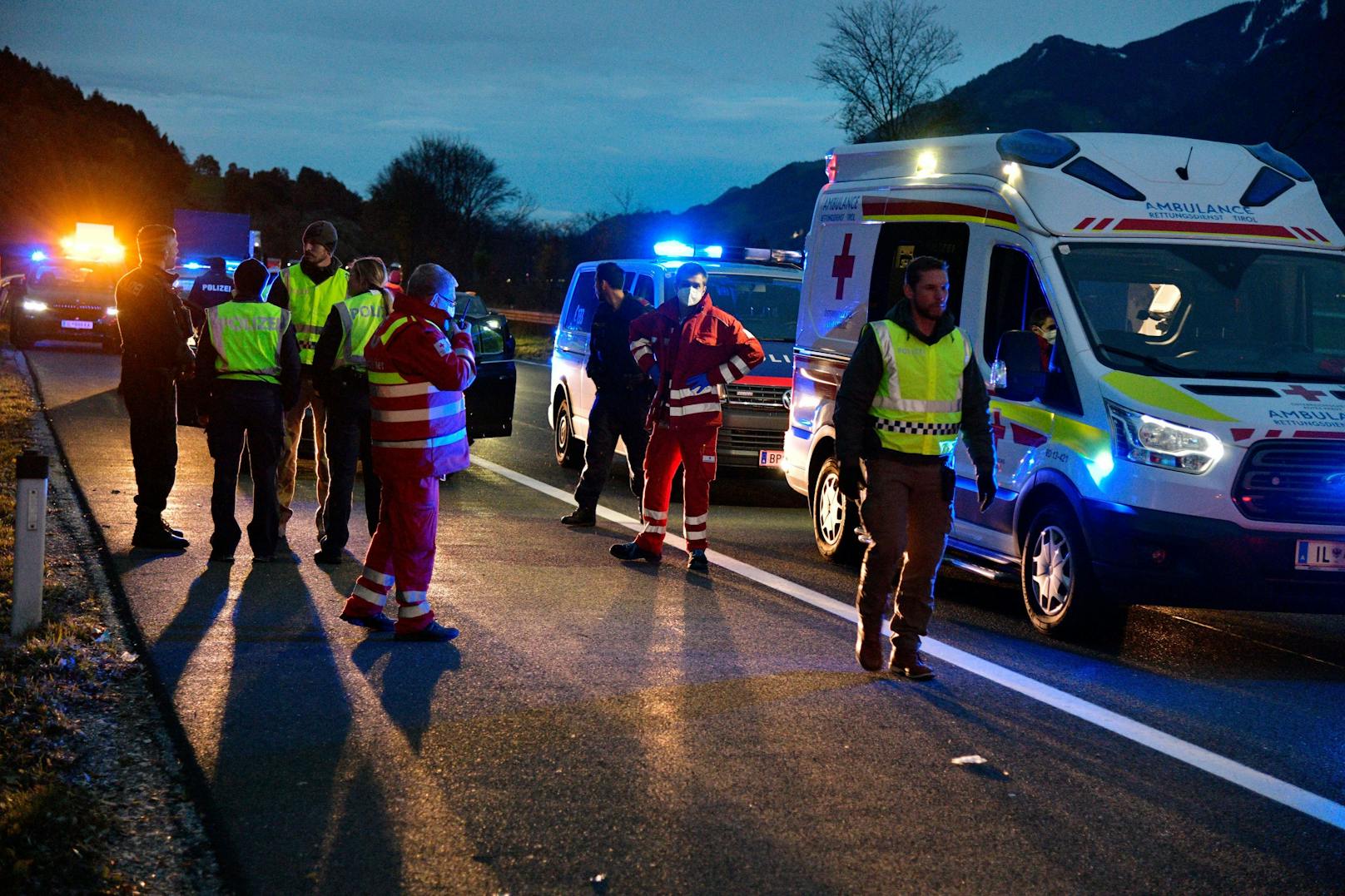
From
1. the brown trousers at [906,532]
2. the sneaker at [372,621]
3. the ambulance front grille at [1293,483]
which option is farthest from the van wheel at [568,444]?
the ambulance front grille at [1293,483]

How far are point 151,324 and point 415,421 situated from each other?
3.20m

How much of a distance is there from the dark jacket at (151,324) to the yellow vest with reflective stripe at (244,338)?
0.73 m

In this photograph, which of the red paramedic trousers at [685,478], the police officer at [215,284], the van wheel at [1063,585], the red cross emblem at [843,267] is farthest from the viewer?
the police officer at [215,284]

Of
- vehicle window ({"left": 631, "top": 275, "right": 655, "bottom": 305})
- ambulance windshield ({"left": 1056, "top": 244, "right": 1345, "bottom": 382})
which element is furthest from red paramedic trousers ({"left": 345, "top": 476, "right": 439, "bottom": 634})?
vehicle window ({"left": 631, "top": 275, "right": 655, "bottom": 305})

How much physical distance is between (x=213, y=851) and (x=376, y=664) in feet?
7.61

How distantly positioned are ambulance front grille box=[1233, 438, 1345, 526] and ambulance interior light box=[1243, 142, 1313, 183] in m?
2.33

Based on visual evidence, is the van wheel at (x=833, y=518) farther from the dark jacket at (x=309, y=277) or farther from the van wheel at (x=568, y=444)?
the van wheel at (x=568, y=444)

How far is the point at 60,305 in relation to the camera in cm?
2958

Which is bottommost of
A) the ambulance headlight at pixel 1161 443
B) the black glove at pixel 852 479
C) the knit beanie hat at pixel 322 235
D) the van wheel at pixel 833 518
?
the van wheel at pixel 833 518

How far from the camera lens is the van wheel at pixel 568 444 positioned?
1502cm

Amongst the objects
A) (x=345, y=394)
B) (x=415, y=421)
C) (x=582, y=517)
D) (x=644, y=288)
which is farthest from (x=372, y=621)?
(x=644, y=288)

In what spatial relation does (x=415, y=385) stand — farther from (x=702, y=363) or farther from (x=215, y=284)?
(x=215, y=284)

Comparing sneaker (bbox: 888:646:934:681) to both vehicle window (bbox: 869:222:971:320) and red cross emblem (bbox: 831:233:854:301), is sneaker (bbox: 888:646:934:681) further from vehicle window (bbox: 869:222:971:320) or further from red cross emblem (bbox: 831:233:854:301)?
red cross emblem (bbox: 831:233:854:301)

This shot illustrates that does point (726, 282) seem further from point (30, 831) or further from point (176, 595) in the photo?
point (30, 831)
